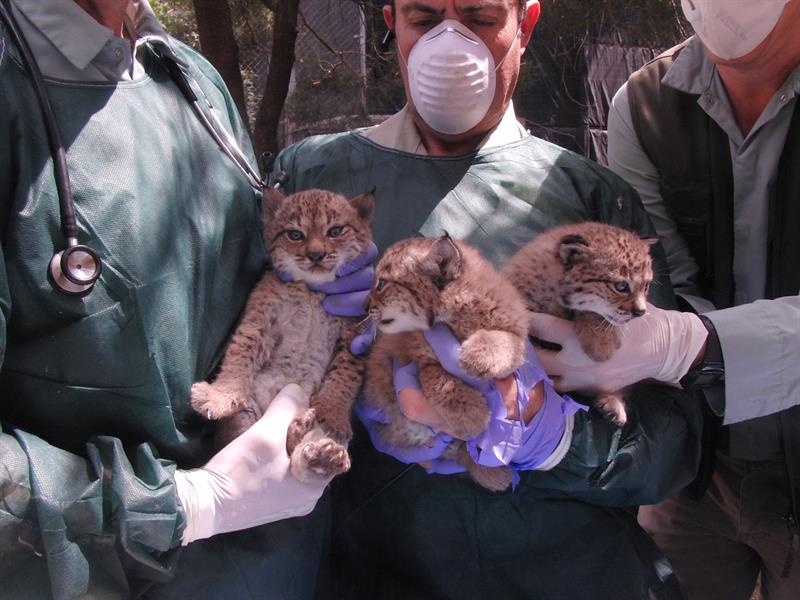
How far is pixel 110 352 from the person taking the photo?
208 cm

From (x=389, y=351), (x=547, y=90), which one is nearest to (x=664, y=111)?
(x=389, y=351)

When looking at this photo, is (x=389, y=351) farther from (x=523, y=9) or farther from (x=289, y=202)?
(x=523, y=9)

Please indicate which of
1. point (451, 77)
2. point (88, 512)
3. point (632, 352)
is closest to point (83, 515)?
point (88, 512)

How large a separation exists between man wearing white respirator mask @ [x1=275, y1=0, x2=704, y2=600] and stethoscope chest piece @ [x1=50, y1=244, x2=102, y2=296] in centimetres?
118

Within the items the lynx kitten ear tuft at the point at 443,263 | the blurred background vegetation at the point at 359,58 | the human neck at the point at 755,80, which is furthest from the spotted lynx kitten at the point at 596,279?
the blurred background vegetation at the point at 359,58

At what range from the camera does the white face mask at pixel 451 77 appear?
3.14m

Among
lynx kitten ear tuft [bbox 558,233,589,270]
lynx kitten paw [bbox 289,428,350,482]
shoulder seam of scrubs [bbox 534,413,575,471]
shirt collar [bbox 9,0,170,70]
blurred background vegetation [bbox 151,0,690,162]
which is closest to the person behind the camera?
shirt collar [bbox 9,0,170,70]

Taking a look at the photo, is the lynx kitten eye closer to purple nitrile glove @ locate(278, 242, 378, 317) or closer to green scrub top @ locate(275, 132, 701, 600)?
purple nitrile glove @ locate(278, 242, 378, 317)

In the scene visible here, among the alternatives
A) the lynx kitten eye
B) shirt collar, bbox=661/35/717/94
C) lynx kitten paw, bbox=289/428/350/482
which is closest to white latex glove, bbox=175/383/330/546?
lynx kitten paw, bbox=289/428/350/482

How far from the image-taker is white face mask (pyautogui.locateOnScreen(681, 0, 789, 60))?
306 cm

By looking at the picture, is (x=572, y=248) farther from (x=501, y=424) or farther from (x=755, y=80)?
(x=755, y=80)

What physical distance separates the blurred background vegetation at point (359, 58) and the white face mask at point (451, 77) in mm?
5146

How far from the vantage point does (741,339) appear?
9.24 feet

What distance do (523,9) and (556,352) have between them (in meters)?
1.68
